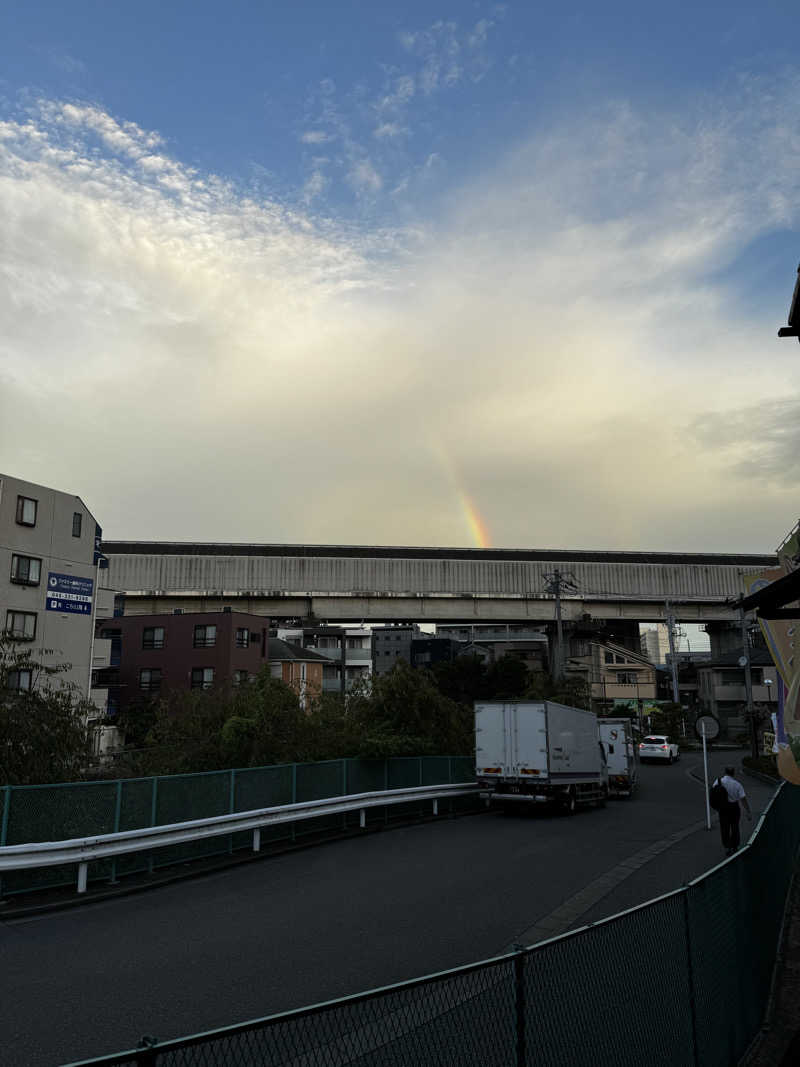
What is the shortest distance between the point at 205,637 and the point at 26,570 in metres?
19.2

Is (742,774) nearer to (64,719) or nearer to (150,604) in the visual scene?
(64,719)

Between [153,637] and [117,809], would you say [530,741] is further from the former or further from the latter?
[153,637]

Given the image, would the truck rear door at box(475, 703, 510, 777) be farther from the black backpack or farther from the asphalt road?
the black backpack

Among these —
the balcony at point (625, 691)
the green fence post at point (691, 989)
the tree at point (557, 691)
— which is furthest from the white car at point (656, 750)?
the green fence post at point (691, 989)

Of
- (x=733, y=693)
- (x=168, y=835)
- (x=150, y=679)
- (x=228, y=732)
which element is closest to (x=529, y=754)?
(x=228, y=732)

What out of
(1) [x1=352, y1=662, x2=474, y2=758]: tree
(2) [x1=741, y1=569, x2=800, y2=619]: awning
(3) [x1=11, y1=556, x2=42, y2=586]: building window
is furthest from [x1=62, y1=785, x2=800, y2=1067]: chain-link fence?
(3) [x1=11, y1=556, x2=42, y2=586]: building window

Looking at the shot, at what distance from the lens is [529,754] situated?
22125 millimetres

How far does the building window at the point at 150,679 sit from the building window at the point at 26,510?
2160cm

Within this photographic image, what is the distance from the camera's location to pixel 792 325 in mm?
11250

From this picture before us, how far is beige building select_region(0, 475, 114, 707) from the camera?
39406mm

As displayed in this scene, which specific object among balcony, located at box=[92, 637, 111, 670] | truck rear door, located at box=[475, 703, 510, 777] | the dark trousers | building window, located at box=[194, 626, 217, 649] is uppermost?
building window, located at box=[194, 626, 217, 649]

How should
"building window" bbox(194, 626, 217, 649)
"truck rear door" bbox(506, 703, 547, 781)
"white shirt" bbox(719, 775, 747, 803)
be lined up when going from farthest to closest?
"building window" bbox(194, 626, 217, 649)
"truck rear door" bbox(506, 703, 547, 781)
"white shirt" bbox(719, 775, 747, 803)

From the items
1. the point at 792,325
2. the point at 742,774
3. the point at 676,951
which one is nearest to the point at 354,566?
the point at 742,774

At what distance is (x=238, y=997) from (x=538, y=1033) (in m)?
4.44
